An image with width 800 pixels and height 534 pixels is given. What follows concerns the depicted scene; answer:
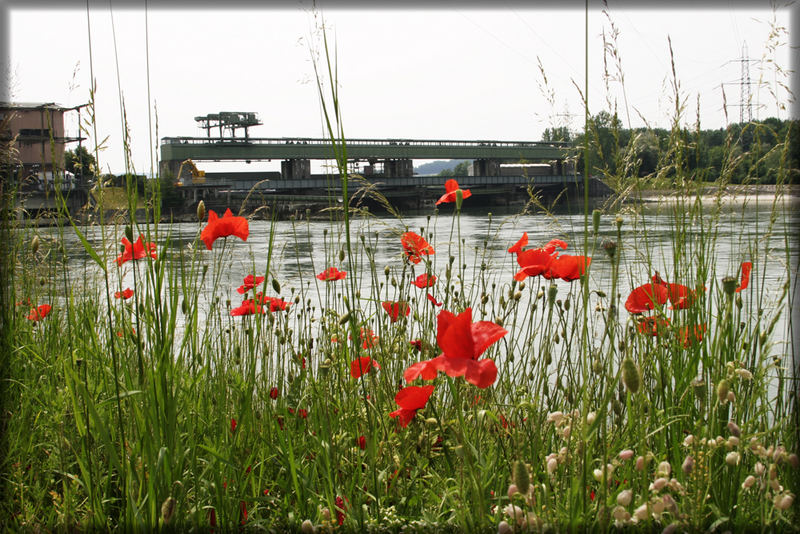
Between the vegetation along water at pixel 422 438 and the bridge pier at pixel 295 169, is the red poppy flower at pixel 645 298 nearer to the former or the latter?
the vegetation along water at pixel 422 438

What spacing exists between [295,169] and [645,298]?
79.7 feet

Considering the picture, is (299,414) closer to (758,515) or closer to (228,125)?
(758,515)

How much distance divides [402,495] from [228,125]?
17040mm

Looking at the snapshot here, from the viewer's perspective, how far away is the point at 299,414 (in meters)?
1.27

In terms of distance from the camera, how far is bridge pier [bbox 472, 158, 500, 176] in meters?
22.3

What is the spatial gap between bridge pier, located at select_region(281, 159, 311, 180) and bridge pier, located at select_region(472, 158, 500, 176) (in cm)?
642

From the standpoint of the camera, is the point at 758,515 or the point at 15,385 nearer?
the point at 758,515

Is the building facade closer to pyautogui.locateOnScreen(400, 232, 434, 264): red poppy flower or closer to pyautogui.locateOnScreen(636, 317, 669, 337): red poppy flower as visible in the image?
pyautogui.locateOnScreen(400, 232, 434, 264): red poppy flower

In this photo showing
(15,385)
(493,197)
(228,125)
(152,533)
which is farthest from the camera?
(493,197)

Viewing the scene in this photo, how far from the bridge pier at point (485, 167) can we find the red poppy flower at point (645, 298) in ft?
70.0

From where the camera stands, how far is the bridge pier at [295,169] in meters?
23.0

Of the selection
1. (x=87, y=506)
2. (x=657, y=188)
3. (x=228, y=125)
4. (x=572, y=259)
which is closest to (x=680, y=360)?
(x=572, y=259)

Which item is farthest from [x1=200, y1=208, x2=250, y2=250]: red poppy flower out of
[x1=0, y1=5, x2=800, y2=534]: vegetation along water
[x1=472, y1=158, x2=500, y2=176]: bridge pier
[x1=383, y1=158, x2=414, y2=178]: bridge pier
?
[x1=472, y1=158, x2=500, y2=176]: bridge pier

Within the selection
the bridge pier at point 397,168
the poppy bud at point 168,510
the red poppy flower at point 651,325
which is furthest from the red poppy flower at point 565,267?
the bridge pier at point 397,168
